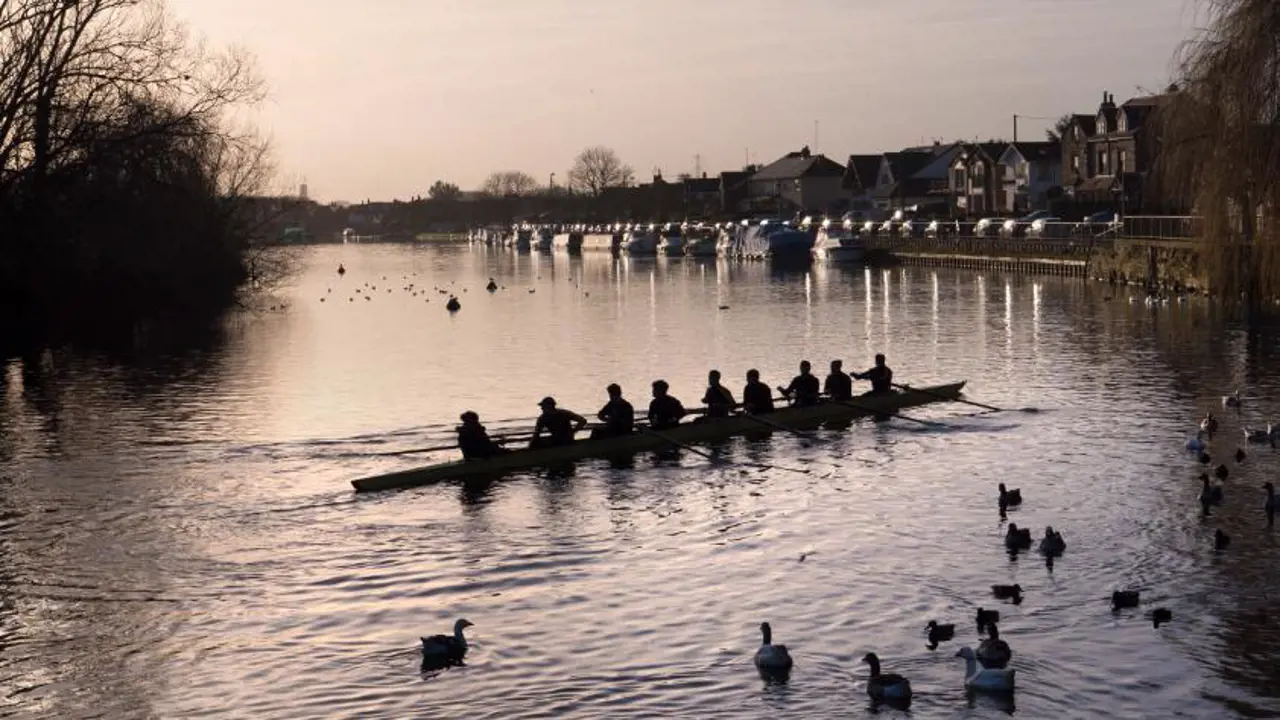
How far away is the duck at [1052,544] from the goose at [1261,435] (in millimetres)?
10781

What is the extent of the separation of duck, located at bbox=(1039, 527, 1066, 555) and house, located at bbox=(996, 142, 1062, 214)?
120010 millimetres

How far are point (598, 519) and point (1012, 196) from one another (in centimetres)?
Result: 12641

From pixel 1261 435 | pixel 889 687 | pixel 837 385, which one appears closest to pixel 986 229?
pixel 837 385

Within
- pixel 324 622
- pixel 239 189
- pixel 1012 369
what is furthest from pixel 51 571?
pixel 239 189

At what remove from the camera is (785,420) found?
36812mm

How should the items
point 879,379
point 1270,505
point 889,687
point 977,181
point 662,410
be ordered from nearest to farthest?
point 889,687 → point 1270,505 → point 662,410 → point 879,379 → point 977,181

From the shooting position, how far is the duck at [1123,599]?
21.2m

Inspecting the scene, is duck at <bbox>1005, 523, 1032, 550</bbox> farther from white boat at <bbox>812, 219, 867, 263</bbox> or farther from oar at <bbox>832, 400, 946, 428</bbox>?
white boat at <bbox>812, 219, 867, 263</bbox>

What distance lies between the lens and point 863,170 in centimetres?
19388

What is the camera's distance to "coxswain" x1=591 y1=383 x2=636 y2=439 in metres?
33.6

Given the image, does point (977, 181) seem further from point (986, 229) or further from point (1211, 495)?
point (1211, 495)

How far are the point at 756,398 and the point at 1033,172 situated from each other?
112 metres

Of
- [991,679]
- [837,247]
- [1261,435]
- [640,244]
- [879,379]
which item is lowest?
[991,679]

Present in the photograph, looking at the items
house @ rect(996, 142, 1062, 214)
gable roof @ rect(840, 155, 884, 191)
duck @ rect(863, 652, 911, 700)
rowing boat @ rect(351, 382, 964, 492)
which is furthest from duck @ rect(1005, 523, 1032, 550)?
gable roof @ rect(840, 155, 884, 191)
